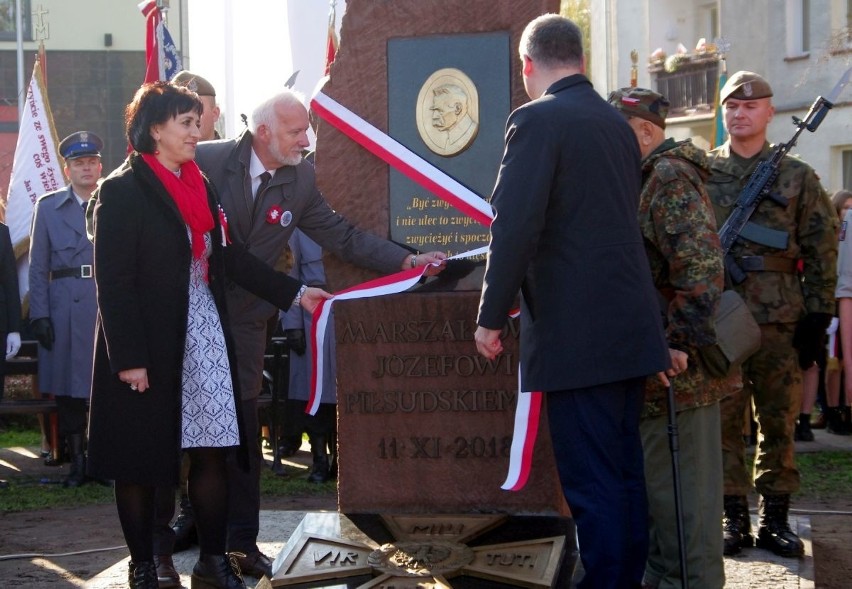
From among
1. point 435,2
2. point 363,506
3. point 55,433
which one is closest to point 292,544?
point 363,506

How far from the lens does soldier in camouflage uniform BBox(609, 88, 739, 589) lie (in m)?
4.35

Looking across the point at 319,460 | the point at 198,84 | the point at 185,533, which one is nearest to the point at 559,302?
the point at 185,533

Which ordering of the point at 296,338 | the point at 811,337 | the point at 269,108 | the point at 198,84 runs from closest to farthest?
the point at 269,108 < the point at 811,337 < the point at 198,84 < the point at 296,338

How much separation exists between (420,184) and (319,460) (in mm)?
3648

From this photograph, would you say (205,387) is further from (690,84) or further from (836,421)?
(690,84)

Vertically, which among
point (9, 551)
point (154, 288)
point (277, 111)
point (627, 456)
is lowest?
point (9, 551)

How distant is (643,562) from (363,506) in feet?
4.63

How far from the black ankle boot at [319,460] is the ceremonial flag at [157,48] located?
2.67 m

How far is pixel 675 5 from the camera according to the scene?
85.7 ft

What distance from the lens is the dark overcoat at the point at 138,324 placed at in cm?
445

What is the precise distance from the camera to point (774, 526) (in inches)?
215

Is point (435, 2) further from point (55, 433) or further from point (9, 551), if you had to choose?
point (55, 433)

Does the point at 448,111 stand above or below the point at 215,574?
above

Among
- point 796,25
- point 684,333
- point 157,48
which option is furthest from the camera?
point 796,25
